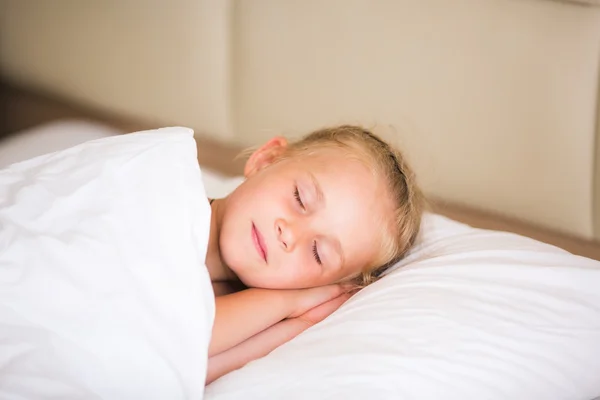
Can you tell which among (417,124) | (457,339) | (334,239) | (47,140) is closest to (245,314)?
(334,239)

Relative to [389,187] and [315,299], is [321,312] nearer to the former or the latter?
[315,299]

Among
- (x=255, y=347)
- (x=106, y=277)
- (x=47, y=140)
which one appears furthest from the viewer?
(x=47, y=140)

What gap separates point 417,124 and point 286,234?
46 centimetres

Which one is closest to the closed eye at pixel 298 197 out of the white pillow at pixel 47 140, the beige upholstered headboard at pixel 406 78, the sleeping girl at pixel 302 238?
the sleeping girl at pixel 302 238

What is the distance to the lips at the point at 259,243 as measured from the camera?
96cm

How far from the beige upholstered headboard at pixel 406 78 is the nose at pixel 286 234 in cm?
44

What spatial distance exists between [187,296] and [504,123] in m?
0.66

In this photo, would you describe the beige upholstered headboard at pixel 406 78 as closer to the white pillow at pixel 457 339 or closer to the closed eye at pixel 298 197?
the white pillow at pixel 457 339

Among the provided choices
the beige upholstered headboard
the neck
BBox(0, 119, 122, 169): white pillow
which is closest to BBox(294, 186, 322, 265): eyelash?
the neck

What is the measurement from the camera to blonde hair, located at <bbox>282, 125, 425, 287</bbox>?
1043 mm

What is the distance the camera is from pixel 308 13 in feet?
4.50

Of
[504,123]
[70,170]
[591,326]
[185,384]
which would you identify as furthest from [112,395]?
[504,123]

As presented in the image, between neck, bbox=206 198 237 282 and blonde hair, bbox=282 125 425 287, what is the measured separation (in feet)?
0.43

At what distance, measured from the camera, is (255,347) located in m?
0.93
